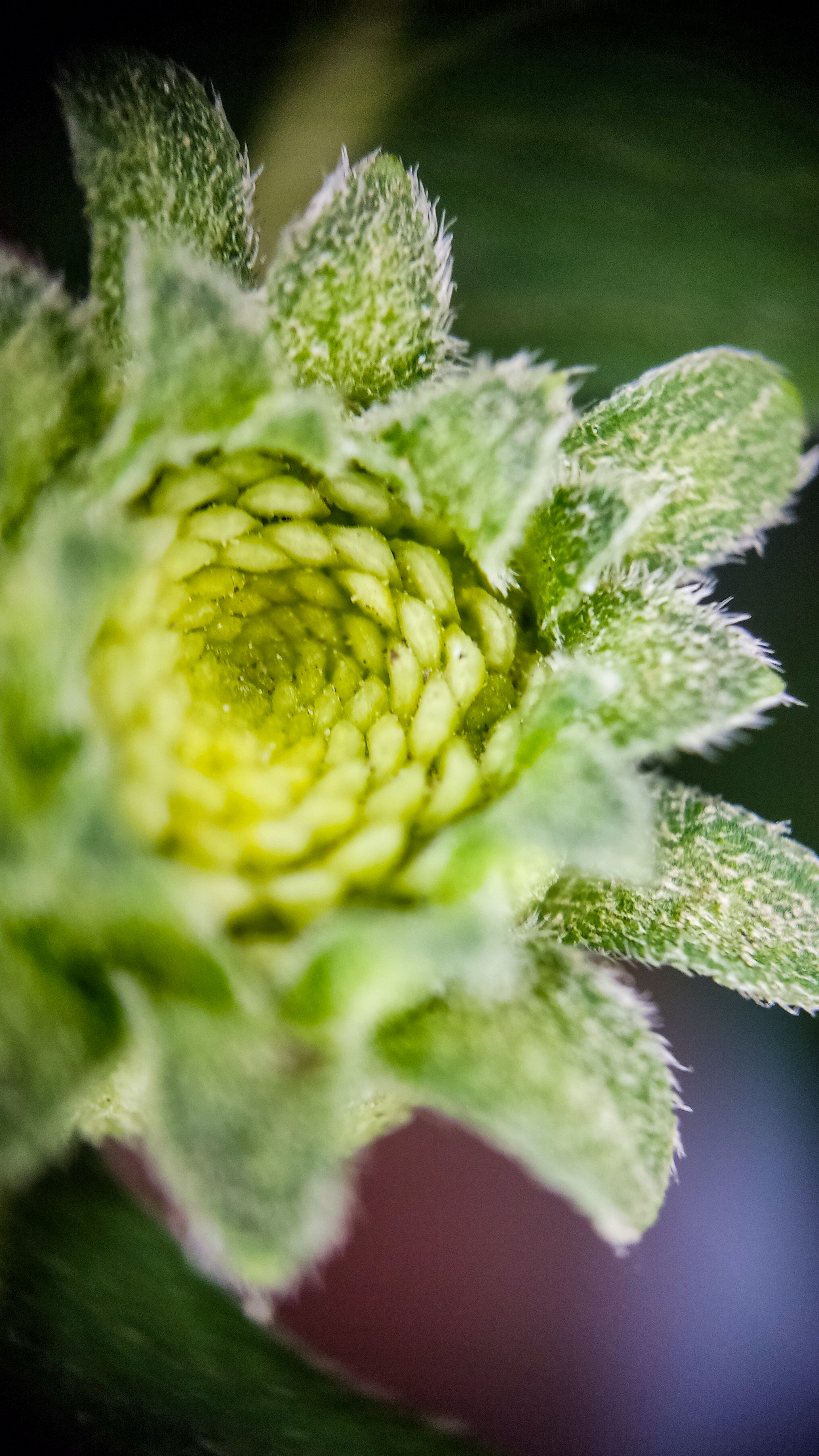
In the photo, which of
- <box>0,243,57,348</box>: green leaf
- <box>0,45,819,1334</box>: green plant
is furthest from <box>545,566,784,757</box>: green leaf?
<box>0,243,57,348</box>: green leaf

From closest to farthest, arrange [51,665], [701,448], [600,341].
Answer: [51,665]
[701,448]
[600,341]

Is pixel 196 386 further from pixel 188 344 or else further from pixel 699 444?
pixel 699 444

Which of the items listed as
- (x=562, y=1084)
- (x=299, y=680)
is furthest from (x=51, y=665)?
(x=562, y=1084)

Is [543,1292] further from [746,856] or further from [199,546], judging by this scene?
[199,546]

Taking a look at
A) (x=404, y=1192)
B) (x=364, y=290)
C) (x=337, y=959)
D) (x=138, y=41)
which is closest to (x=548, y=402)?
(x=364, y=290)

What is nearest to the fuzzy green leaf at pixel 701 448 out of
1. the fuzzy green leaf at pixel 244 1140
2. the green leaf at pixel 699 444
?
the green leaf at pixel 699 444

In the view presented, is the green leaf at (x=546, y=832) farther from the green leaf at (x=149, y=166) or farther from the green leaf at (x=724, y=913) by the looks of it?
the green leaf at (x=149, y=166)
